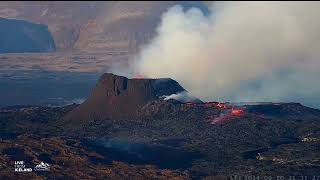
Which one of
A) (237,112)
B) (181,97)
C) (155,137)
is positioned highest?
(181,97)

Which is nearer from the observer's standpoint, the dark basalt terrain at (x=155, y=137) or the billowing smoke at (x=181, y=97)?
the dark basalt terrain at (x=155, y=137)

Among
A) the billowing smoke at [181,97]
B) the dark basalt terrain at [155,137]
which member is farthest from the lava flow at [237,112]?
the billowing smoke at [181,97]

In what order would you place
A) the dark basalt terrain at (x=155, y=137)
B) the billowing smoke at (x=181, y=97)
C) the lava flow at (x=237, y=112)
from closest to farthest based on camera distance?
the dark basalt terrain at (x=155, y=137), the lava flow at (x=237, y=112), the billowing smoke at (x=181, y=97)

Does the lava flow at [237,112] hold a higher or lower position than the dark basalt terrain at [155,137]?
higher

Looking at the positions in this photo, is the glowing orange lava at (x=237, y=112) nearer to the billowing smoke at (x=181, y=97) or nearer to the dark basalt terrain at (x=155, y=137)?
the dark basalt terrain at (x=155, y=137)

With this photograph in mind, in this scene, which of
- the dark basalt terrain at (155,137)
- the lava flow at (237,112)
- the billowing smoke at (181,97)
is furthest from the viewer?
the billowing smoke at (181,97)

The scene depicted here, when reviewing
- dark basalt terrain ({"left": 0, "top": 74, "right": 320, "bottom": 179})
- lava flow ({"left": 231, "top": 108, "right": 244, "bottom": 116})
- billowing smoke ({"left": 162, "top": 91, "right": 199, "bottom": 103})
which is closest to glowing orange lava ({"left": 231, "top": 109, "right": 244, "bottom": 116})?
lava flow ({"left": 231, "top": 108, "right": 244, "bottom": 116})

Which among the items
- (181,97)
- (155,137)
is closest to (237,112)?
(181,97)

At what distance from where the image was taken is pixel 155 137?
364 feet

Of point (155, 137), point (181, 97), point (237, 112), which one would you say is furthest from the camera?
point (181, 97)

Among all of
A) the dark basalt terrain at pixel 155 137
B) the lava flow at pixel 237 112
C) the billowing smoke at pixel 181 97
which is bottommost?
the dark basalt terrain at pixel 155 137

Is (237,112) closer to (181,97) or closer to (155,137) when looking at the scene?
(181,97)

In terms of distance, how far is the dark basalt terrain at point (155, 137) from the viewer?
290ft

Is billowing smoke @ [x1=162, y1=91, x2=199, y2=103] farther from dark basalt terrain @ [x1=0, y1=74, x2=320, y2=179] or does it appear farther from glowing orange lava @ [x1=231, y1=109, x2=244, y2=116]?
glowing orange lava @ [x1=231, y1=109, x2=244, y2=116]
